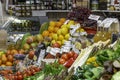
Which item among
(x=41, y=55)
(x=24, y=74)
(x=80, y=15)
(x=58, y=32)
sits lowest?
(x=24, y=74)

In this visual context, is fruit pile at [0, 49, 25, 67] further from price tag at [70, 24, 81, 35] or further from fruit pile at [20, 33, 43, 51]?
price tag at [70, 24, 81, 35]

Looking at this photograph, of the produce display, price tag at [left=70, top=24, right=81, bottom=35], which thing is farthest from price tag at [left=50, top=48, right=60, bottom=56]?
price tag at [left=70, top=24, right=81, bottom=35]

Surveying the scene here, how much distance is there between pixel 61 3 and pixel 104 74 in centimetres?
1056

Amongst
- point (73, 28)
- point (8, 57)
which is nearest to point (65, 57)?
point (73, 28)

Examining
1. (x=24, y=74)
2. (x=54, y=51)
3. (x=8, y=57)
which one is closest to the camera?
(x=24, y=74)

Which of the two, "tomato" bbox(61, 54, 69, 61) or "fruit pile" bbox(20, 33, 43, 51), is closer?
"tomato" bbox(61, 54, 69, 61)

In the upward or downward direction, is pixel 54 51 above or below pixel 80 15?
below

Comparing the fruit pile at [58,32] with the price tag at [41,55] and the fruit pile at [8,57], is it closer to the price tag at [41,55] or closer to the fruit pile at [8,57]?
the price tag at [41,55]

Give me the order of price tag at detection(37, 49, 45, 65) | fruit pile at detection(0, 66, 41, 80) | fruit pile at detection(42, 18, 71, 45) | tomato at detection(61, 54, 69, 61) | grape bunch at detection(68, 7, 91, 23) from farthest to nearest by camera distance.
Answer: grape bunch at detection(68, 7, 91, 23), fruit pile at detection(42, 18, 71, 45), price tag at detection(37, 49, 45, 65), tomato at detection(61, 54, 69, 61), fruit pile at detection(0, 66, 41, 80)

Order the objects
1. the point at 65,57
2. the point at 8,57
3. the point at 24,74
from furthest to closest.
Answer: the point at 8,57
the point at 65,57
the point at 24,74

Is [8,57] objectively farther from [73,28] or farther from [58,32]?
[73,28]

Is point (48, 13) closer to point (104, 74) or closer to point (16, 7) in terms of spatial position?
point (16, 7)

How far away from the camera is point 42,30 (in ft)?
21.9

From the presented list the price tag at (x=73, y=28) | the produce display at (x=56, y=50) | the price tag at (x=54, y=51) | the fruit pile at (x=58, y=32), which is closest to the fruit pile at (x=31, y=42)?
the produce display at (x=56, y=50)
